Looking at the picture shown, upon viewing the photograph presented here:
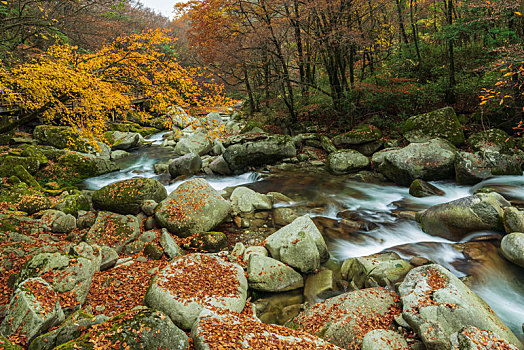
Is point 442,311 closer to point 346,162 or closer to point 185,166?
point 346,162

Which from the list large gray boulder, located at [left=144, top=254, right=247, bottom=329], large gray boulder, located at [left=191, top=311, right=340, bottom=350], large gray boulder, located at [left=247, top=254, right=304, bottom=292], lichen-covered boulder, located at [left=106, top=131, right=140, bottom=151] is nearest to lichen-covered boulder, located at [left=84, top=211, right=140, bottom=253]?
large gray boulder, located at [left=144, top=254, right=247, bottom=329]

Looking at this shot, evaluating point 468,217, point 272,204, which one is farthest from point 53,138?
point 468,217

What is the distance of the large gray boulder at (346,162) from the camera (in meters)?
11.1

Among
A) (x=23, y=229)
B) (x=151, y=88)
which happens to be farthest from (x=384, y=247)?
(x=23, y=229)

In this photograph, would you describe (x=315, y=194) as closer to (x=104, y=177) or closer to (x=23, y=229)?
(x=23, y=229)

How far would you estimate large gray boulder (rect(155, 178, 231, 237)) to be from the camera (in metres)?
6.85

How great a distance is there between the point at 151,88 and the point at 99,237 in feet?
11.5

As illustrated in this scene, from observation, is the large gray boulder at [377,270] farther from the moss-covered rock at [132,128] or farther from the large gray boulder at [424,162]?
the moss-covered rock at [132,128]

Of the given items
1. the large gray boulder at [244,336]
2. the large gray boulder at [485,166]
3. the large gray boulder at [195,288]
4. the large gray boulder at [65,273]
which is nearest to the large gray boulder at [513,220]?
the large gray boulder at [485,166]

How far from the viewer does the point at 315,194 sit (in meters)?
9.69

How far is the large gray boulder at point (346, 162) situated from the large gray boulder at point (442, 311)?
23.4 feet

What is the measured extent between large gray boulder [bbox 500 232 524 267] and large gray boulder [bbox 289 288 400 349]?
2.70 metres

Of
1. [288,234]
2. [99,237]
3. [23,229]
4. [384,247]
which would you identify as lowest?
[384,247]

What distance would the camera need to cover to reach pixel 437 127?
10.6 meters
